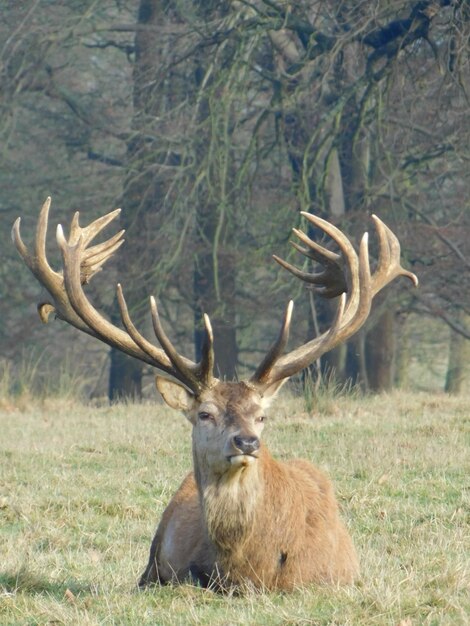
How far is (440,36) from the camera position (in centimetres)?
1683

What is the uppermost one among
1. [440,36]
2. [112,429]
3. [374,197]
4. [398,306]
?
[440,36]

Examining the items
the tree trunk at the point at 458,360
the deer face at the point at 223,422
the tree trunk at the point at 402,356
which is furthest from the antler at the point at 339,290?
the tree trunk at the point at 458,360

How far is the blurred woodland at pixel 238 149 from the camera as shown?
16.4 m

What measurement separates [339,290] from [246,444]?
1810 mm

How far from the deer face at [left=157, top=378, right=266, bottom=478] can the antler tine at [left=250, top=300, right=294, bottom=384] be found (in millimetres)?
77

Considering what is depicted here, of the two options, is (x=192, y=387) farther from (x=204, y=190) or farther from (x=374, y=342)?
(x=374, y=342)

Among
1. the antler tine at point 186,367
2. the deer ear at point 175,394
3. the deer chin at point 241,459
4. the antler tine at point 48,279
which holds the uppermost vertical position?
the antler tine at point 48,279

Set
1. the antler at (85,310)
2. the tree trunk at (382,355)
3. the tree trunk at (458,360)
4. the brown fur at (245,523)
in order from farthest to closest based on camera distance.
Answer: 1. the tree trunk at (458,360)
2. the tree trunk at (382,355)
3. the antler at (85,310)
4. the brown fur at (245,523)

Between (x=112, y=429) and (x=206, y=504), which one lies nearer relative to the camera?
(x=206, y=504)

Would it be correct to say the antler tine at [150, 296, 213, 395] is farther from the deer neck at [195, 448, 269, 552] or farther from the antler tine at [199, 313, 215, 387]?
the deer neck at [195, 448, 269, 552]

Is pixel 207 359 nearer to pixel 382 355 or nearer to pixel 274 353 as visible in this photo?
pixel 274 353

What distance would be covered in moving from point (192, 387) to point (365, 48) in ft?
43.9

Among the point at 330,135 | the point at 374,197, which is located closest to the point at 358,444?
the point at 330,135

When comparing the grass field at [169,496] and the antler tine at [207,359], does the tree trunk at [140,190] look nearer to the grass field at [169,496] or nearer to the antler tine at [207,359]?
the grass field at [169,496]
